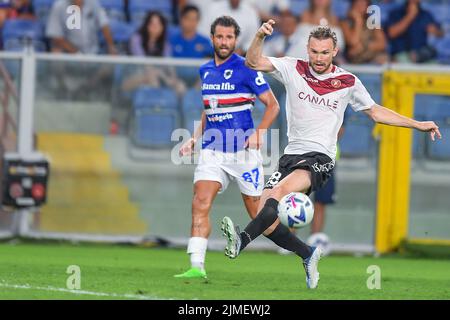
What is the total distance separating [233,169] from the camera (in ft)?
34.3

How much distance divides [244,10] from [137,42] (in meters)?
1.64

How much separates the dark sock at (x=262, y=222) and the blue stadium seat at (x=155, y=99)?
20.1ft

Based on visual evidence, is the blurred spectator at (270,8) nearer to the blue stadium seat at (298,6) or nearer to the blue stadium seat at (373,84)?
the blue stadium seat at (298,6)

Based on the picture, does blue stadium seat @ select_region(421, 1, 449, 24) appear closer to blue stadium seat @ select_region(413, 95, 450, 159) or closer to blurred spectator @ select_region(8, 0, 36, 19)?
blue stadium seat @ select_region(413, 95, 450, 159)

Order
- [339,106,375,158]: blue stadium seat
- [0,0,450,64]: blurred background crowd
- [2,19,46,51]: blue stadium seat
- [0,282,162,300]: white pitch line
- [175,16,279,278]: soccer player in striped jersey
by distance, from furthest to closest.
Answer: [2,19,46,51]: blue stadium seat → [0,0,450,64]: blurred background crowd → [339,106,375,158]: blue stadium seat → [175,16,279,278]: soccer player in striped jersey → [0,282,162,300]: white pitch line

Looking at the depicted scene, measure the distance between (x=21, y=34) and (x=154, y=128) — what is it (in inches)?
119

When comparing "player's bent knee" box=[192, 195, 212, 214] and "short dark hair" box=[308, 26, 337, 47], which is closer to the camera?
"short dark hair" box=[308, 26, 337, 47]

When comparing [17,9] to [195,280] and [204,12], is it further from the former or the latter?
[195,280]

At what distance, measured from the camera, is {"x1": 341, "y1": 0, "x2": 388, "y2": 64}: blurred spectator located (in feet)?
54.7

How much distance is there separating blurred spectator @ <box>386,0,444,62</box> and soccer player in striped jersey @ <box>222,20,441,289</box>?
805 centimetres

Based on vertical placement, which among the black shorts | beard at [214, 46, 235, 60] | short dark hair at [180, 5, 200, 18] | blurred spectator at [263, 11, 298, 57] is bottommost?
the black shorts

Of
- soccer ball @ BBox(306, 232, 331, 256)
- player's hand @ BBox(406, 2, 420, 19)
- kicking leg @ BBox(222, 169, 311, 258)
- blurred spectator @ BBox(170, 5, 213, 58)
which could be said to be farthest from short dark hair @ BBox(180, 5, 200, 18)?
kicking leg @ BBox(222, 169, 311, 258)
